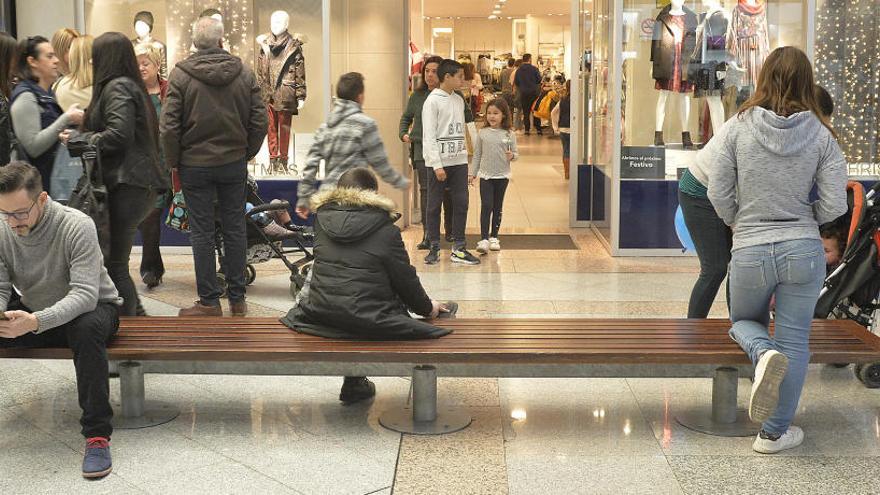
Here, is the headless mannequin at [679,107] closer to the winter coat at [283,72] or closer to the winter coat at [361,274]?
the winter coat at [283,72]

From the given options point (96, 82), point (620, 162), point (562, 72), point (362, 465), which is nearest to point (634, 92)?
point (620, 162)

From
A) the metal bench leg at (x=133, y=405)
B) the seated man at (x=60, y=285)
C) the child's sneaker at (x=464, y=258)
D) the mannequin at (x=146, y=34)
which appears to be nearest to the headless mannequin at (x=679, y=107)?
the child's sneaker at (x=464, y=258)

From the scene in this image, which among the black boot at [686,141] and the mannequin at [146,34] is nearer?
the black boot at [686,141]

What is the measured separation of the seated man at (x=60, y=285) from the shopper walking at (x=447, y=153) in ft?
14.6

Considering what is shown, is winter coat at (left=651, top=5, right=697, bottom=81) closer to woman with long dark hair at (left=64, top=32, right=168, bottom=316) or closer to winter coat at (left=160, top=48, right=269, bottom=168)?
winter coat at (left=160, top=48, right=269, bottom=168)

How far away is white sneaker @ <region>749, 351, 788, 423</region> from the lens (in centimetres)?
407

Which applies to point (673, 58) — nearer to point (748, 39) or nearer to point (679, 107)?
point (679, 107)

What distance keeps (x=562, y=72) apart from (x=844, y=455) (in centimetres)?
2643

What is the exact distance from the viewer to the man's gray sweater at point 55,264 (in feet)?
14.2

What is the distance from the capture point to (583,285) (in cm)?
802

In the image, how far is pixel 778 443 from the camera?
4402 mm

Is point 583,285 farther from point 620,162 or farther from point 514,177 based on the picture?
point 514,177

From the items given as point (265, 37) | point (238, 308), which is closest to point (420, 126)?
point (265, 37)

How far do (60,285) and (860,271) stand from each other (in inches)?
142
